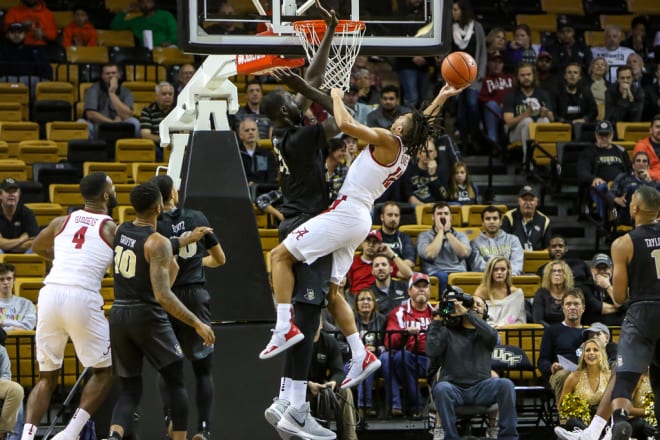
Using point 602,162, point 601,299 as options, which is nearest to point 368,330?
point 601,299

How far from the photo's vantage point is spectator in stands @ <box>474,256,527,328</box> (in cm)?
1395

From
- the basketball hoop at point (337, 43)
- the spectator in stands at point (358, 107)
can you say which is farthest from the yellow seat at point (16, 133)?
the basketball hoop at point (337, 43)

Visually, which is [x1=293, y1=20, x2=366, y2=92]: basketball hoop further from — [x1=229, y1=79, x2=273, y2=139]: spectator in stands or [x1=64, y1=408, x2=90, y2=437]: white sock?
[x1=229, y1=79, x2=273, y2=139]: spectator in stands

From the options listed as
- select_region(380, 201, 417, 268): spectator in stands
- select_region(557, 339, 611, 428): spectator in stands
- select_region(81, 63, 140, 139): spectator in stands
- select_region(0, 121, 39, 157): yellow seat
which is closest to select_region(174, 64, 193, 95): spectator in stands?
select_region(81, 63, 140, 139): spectator in stands

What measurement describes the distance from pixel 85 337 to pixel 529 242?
6990 millimetres

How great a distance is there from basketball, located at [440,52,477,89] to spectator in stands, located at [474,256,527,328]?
14.9 ft

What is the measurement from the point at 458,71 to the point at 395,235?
540 cm

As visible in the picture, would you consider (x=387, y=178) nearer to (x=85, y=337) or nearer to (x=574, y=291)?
(x=85, y=337)

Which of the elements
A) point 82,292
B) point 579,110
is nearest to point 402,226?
point 579,110

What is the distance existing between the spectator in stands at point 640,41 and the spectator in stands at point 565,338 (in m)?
8.27

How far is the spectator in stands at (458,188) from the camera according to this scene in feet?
53.3

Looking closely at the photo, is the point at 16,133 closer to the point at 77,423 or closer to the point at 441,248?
the point at 441,248

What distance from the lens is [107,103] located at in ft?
56.4

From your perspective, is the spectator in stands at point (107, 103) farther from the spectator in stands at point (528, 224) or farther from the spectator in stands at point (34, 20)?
the spectator in stands at point (528, 224)
